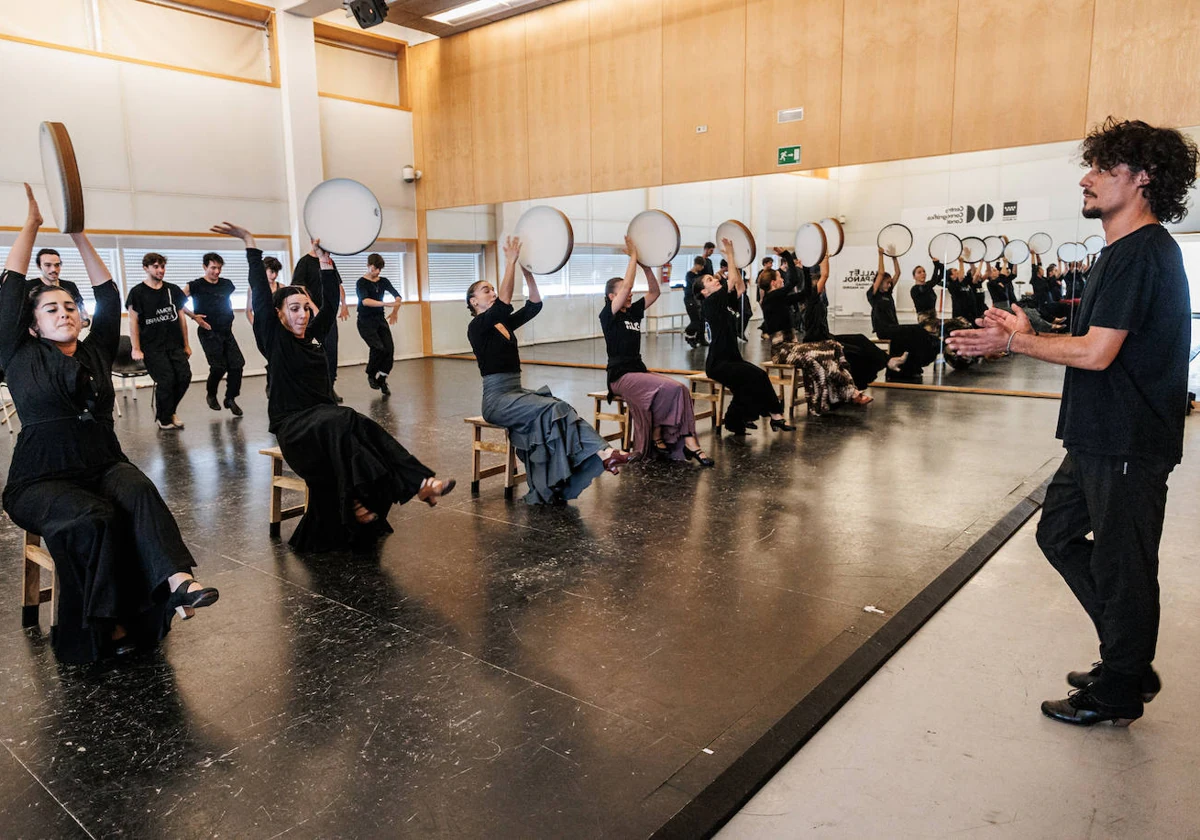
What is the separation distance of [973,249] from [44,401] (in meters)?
8.30

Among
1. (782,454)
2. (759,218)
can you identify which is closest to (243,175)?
(759,218)

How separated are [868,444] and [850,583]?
2836 millimetres

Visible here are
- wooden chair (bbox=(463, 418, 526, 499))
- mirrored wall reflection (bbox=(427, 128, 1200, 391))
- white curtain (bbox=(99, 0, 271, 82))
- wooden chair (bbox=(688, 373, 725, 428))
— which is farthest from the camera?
white curtain (bbox=(99, 0, 271, 82))

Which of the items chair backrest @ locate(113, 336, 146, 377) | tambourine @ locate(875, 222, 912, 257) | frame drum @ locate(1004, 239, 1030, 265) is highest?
tambourine @ locate(875, 222, 912, 257)

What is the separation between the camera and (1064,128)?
24.6 ft

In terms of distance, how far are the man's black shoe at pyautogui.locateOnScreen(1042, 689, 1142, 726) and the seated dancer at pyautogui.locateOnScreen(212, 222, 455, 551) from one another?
2380 mm

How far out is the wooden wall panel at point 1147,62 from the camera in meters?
6.89

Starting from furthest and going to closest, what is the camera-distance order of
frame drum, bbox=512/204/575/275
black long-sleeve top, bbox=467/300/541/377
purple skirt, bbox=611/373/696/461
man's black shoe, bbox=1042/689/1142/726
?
purple skirt, bbox=611/373/696/461 → frame drum, bbox=512/204/575/275 → black long-sleeve top, bbox=467/300/541/377 → man's black shoe, bbox=1042/689/1142/726

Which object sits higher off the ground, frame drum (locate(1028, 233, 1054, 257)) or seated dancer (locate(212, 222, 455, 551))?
frame drum (locate(1028, 233, 1054, 257))

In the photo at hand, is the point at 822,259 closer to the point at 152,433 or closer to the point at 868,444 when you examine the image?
the point at 868,444

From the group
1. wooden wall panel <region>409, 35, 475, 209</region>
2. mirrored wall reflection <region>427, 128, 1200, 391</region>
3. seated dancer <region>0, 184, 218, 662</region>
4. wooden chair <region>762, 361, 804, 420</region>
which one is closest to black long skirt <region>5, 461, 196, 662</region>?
seated dancer <region>0, 184, 218, 662</region>

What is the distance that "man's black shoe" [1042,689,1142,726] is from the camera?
84.2 inches

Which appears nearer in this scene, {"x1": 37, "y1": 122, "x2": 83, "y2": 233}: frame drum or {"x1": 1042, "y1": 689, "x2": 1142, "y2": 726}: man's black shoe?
{"x1": 1042, "y1": 689, "x2": 1142, "y2": 726}: man's black shoe

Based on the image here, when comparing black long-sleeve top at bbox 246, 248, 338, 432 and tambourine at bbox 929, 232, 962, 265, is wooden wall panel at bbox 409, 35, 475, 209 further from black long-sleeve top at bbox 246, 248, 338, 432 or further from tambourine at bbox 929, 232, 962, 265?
black long-sleeve top at bbox 246, 248, 338, 432
